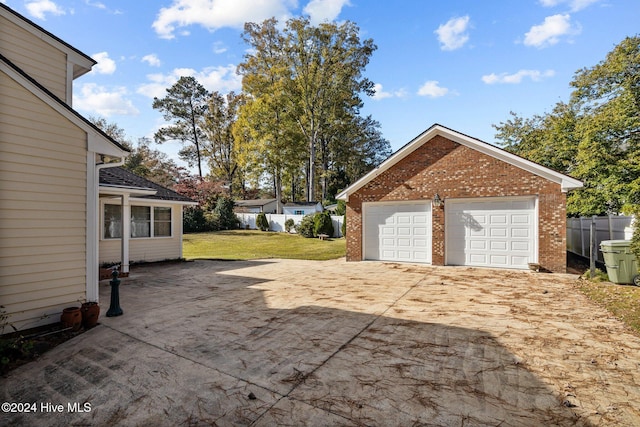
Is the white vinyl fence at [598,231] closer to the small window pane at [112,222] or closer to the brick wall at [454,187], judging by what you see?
the brick wall at [454,187]

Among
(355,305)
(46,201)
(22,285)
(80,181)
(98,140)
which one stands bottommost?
(355,305)

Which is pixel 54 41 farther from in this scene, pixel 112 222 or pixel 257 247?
pixel 257 247

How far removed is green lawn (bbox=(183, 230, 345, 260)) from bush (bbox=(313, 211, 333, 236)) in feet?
4.05

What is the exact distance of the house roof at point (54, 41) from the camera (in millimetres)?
6262

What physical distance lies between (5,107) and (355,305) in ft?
22.9

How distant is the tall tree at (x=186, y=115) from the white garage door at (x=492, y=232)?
35.9 m

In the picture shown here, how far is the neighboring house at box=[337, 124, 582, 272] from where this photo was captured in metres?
9.92

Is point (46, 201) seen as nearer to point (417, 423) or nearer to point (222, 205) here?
point (417, 423)

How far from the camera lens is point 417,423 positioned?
2.59 metres

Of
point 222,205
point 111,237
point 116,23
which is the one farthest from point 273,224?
point 116,23

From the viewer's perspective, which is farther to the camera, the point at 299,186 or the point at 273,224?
the point at 299,186

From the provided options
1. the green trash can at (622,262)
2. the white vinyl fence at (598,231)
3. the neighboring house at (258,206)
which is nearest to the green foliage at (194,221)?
the neighboring house at (258,206)

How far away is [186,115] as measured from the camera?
38312 mm

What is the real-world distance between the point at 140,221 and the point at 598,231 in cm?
1782
